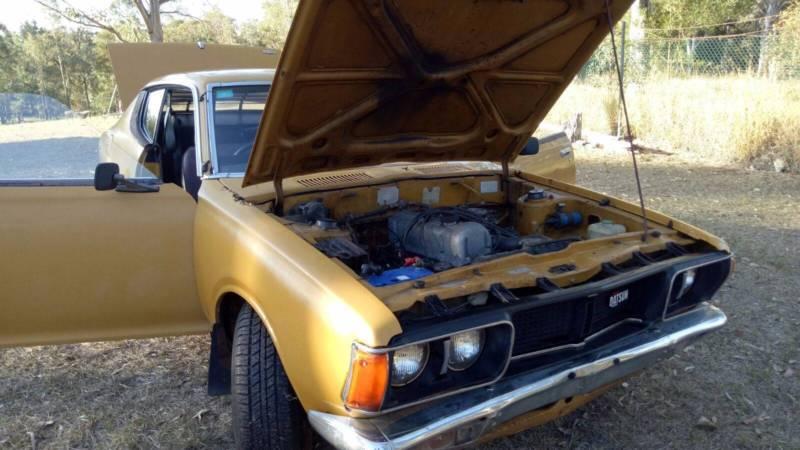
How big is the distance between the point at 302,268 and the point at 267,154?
0.73 meters

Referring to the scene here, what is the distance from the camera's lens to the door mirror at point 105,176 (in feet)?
9.03

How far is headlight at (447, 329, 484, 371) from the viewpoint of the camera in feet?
6.91

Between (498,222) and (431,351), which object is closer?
(431,351)

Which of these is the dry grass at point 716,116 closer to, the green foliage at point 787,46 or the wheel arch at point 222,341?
the green foliage at point 787,46

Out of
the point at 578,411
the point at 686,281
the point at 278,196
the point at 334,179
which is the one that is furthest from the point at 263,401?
the point at 686,281

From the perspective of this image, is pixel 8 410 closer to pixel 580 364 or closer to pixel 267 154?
pixel 267 154

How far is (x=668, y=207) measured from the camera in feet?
23.0

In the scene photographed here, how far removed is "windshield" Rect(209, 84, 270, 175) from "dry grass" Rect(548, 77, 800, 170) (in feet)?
26.5

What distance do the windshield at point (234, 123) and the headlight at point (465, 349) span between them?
168cm

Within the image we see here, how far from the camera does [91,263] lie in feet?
9.56

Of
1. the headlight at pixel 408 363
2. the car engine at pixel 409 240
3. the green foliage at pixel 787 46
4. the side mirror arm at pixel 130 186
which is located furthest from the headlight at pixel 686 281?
the green foliage at pixel 787 46

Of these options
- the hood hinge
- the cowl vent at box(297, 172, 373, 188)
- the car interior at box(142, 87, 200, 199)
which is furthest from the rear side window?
the hood hinge

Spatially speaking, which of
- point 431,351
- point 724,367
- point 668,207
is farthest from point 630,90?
point 431,351

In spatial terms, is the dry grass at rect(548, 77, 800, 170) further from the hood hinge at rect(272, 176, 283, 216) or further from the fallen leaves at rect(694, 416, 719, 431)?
the hood hinge at rect(272, 176, 283, 216)
